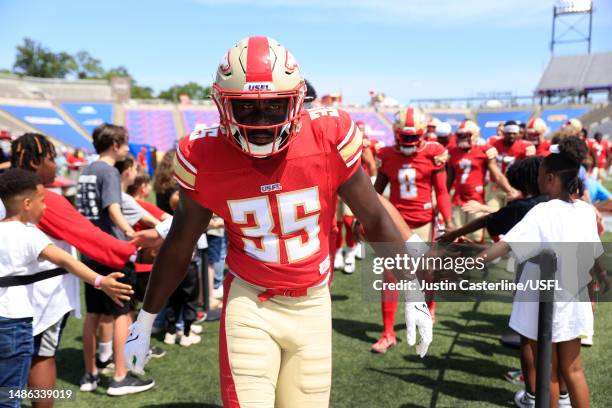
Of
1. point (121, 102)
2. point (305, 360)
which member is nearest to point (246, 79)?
point (305, 360)

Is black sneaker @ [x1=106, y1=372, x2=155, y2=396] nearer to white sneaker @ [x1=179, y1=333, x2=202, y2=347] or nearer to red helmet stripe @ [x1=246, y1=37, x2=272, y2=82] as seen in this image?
white sneaker @ [x1=179, y1=333, x2=202, y2=347]

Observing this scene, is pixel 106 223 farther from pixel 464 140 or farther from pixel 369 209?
pixel 464 140

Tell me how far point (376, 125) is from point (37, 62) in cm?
4597

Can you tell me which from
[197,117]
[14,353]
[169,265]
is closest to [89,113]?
[197,117]

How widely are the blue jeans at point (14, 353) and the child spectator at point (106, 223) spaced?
3.86 ft

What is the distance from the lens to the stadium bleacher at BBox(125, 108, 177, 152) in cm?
3456

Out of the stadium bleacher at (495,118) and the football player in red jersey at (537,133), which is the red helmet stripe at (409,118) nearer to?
the football player in red jersey at (537,133)

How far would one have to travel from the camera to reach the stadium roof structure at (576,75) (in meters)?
41.7

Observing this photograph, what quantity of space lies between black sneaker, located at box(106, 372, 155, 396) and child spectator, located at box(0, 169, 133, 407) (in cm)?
130

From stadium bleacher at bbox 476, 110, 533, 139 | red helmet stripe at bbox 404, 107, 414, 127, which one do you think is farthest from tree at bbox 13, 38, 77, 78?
red helmet stripe at bbox 404, 107, 414, 127

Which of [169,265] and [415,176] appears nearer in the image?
[169,265]

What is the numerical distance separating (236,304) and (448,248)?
1339 millimetres

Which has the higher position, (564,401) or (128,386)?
(564,401)

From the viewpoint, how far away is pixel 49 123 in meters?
34.4
